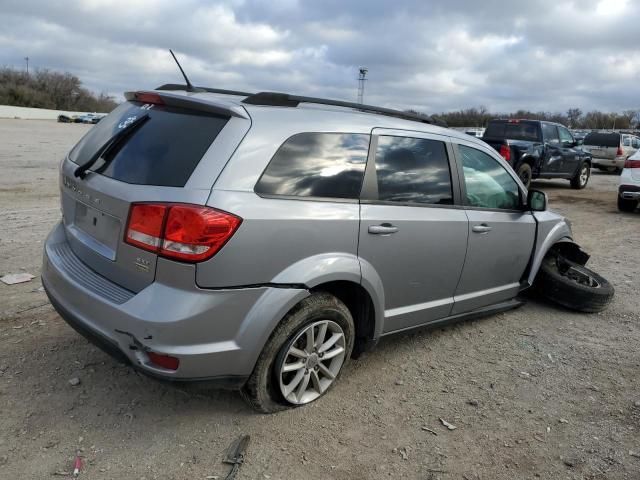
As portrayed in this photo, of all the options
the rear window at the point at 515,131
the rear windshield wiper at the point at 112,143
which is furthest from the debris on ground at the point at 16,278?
the rear window at the point at 515,131

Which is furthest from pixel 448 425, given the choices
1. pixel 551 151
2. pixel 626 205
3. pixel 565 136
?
pixel 565 136

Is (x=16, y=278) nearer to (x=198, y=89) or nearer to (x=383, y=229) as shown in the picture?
(x=198, y=89)

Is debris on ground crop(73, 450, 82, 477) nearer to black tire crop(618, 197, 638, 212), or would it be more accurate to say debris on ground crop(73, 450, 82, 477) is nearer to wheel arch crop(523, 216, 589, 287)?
wheel arch crop(523, 216, 589, 287)

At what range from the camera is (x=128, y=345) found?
8.51ft

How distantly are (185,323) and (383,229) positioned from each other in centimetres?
132

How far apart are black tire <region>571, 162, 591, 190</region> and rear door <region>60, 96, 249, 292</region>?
15.2 meters

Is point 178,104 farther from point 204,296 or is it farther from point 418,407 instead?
point 418,407

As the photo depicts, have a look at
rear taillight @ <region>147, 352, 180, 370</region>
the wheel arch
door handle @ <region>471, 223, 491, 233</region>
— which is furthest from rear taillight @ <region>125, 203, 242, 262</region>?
the wheel arch

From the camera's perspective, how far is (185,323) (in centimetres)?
252

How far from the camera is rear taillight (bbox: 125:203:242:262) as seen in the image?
98.7 inches

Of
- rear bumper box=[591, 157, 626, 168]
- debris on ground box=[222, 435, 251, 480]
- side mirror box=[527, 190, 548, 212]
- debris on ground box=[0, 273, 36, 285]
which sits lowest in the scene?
debris on ground box=[222, 435, 251, 480]

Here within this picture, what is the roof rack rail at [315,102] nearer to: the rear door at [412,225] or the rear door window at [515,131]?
the rear door at [412,225]

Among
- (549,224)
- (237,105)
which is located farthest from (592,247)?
(237,105)

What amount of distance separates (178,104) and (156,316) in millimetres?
1184
